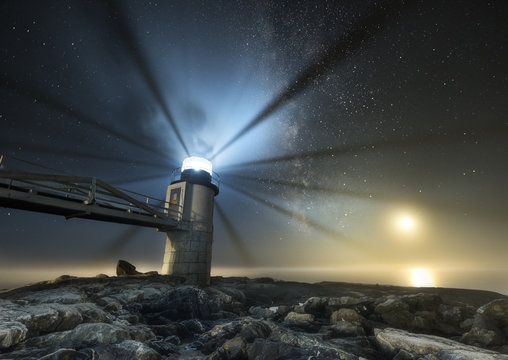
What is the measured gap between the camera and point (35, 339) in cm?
630

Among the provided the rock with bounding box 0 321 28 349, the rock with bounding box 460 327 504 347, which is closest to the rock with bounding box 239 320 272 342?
the rock with bounding box 0 321 28 349

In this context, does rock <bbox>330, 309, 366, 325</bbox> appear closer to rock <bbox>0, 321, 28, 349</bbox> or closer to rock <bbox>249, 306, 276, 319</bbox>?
rock <bbox>249, 306, 276, 319</bbox>

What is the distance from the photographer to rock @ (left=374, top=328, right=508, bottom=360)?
6457 millimetres

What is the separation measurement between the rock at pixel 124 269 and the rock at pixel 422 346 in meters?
18.1

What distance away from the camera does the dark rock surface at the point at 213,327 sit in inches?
243

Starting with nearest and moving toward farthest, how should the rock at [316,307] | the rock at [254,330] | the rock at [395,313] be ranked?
1. the rock at [254,330]
2. the rock at [395,313]
3. the rock at [316,307]

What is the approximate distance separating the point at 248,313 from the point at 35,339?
951cm

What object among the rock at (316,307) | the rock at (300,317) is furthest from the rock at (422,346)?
the rock at (316,307)

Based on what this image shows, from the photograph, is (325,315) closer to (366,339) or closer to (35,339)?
(366,339)

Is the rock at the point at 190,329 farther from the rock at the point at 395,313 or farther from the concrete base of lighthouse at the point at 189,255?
the concrete base of lighthouse at the point at 189,255

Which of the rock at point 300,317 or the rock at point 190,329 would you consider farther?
the rock at point 300,317

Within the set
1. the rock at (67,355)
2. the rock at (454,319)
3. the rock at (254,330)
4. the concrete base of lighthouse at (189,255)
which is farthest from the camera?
the concrete base of lighthouse at (189,255)

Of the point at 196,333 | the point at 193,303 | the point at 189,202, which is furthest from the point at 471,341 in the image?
the point at 189,202

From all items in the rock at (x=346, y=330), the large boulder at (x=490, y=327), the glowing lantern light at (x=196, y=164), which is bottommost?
the rock at (x=346, y=330)
